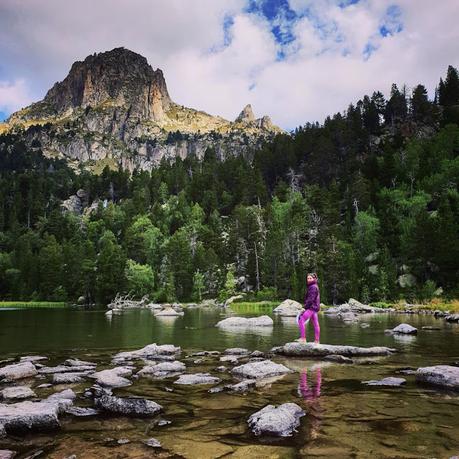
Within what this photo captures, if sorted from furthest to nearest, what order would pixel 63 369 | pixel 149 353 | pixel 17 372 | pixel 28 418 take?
pixel 149 353, pixel 63 369, pixel 17 372, pixel 28 418

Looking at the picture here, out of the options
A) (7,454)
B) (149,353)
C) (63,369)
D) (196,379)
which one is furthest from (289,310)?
(7,454)

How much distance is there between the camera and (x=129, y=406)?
→ 9.74 metres

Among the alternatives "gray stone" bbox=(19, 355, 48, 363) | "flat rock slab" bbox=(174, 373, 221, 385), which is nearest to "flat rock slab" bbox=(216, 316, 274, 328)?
"gray stone" bbox=(19, 355, 48, 363)

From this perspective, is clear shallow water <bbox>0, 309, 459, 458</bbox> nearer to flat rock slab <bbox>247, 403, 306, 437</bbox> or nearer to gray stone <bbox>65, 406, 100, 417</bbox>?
flat rock slab <bbox>247, 403, 306, 437</bbox>

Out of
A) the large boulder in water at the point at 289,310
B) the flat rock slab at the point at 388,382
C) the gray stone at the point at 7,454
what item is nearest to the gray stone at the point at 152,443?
the gray stone at the point at 7,454

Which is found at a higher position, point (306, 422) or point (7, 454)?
point (7, 454)

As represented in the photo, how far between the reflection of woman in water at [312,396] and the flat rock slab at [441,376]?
10.0 ft

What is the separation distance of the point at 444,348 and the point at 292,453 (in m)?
16.2

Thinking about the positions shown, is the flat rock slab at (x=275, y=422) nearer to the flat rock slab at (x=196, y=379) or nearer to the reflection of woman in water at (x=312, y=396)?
the reflection of woman in water at (x=312, y=396)

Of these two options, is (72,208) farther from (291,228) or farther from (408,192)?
(408,192)

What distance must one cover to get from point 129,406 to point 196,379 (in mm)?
4128

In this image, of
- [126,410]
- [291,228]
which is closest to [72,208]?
[291,228]

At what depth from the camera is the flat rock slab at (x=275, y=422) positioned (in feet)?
26.9

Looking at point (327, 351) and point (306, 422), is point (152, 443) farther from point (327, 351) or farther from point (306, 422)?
point (327, 351)
